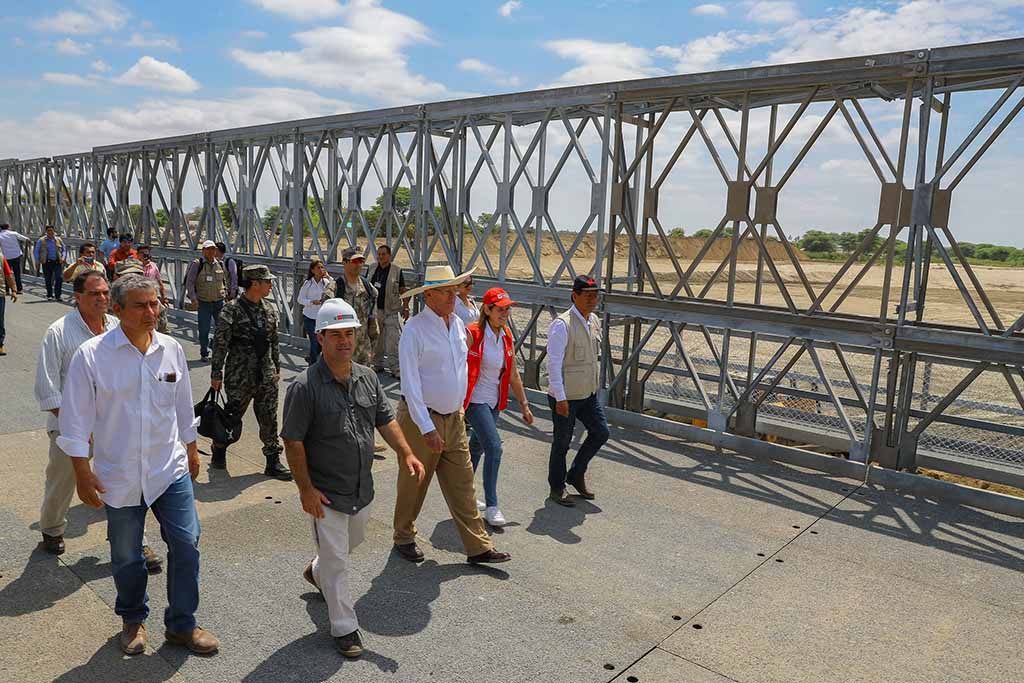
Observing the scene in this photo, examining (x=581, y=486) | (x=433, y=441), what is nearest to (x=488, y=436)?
(x=433, y=441)

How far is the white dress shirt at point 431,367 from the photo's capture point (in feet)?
15.5

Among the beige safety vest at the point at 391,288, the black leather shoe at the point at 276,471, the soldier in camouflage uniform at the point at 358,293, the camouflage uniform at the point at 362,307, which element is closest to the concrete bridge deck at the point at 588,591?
the black leather shoe at the point at 276,471

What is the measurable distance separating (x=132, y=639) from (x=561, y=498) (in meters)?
3.40

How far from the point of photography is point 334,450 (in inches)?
151

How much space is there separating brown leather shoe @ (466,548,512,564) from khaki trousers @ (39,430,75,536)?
2592 mm

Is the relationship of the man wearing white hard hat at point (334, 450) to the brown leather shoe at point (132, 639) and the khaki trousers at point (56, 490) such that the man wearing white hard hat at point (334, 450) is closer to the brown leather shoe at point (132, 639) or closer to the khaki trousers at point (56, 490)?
the brown leather shoe at point (132, 639)

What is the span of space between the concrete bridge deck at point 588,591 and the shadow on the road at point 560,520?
0.02m

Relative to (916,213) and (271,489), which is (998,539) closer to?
(916,213)

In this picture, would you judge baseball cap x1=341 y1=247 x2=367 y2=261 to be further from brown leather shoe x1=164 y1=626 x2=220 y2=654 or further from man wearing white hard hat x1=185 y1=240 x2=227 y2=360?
brown leather shoe x1=164 y1=626 x2=220 y2=654

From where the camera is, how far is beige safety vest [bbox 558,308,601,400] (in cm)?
620

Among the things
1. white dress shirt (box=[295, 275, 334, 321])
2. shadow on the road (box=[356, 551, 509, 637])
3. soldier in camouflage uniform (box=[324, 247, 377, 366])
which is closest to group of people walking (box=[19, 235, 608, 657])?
shadow on the road (box=[356, 551, 509, 637])

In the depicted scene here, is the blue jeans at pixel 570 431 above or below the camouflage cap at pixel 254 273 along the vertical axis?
below

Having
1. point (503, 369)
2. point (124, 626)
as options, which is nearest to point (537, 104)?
point (503, 369)

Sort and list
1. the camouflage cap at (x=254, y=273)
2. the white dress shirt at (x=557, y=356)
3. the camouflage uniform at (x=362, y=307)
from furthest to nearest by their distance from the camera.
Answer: the camouflage uniform at (x=362, y=307) < the camouflage cap at (x=254, y=273) < the white dress shirt at (x=557, y=356)
